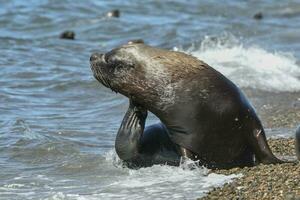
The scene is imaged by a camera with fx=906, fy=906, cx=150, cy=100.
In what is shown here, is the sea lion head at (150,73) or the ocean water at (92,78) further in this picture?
the sea lion head at (150,73)

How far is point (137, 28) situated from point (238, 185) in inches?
576

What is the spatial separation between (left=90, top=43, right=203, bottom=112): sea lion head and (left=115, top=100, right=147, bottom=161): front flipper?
104 millimetres

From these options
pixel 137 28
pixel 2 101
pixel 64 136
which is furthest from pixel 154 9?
pixel 64 136

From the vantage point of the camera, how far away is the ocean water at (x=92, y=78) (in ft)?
23.0

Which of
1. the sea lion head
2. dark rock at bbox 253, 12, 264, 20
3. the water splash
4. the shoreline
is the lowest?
dark rock at bbox 253, 12, 264, 20

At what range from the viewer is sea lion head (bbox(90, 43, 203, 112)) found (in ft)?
→ 23.4

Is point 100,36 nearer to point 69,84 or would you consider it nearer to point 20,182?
point 69,84

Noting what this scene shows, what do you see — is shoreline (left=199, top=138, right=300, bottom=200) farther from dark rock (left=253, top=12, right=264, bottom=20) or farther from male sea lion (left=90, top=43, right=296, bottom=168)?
dark rock (left=253, top=12, right=264, bottom=20)

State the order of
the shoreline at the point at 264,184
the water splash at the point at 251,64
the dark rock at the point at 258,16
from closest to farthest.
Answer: the shoreline at the point at 264,184
the water splash at the point at 251,64
the dark rock at the point at 258,16

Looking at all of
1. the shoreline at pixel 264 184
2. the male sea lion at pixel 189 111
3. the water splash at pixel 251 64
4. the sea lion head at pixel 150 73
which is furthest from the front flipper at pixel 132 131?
the water splash at pixel 251 64

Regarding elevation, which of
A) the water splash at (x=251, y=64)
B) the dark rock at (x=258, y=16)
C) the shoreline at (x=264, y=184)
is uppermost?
the shoreline at (x=264, y=184)

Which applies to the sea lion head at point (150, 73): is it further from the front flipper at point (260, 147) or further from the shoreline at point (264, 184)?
the shoreline at point (264, 184)

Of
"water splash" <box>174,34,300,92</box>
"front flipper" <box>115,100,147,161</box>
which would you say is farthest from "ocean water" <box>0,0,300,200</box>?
"front flipper" <box>115,100,147,161</box>

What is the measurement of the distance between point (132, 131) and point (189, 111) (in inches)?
20.1
